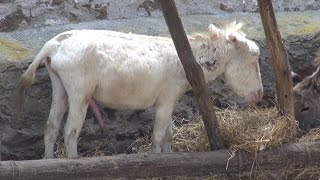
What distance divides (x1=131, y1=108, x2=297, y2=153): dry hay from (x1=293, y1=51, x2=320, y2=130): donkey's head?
28cm

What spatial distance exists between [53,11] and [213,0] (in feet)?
3.53

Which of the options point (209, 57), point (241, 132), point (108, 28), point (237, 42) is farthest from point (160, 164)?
point (108, 28)

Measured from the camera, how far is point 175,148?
4.06 metres

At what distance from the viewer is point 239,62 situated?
387 cm

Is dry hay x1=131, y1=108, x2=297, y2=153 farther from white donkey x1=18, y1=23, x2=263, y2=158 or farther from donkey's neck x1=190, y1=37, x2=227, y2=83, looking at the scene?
donkey's neck x1=190, y1=37, x2=227, y2=83

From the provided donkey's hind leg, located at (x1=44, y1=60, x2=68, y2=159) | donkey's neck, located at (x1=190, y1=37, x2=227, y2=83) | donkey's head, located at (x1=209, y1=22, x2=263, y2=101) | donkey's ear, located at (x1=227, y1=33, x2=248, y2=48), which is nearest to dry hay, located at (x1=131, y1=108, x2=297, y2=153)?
donkey's head, located at (x1=209, y1=22, x2=263, y2=101)

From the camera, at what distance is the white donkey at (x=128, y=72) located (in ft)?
11.8

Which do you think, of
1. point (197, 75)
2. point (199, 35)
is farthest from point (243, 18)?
point (197, 75)

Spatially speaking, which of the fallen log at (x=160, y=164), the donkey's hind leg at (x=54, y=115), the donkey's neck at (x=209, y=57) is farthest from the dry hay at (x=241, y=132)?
the donkey's hind leg at (x=54, y=115)

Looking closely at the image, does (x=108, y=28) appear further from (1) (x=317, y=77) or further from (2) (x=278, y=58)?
(1) (x=317, y=77)

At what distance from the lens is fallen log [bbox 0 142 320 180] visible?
10.9 ft

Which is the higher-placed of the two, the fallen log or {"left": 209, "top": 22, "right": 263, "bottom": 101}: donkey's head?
{"left": 209, "top": 22, "right": 263, "bottom": 101}: donkey's head

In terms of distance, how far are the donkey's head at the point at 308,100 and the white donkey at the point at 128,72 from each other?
0.58 m

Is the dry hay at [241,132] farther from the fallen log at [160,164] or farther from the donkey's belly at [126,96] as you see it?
the donkey's belly at [126,96]
